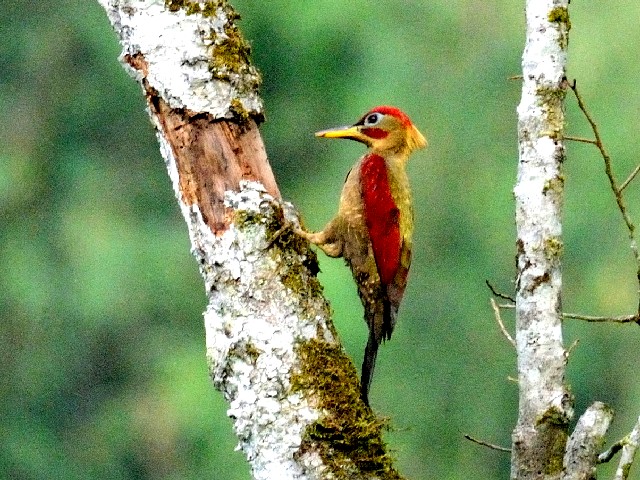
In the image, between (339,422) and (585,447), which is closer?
(585,447)

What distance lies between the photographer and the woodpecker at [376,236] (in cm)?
380

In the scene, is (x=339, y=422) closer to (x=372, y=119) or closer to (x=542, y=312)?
(x=542, y=312)

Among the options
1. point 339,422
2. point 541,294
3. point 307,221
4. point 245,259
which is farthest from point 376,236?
point 307,221

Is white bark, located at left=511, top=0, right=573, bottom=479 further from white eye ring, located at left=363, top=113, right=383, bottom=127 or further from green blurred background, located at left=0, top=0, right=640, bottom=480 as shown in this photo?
green blurred background, located at left=0, top=0, right=640, bottom=480

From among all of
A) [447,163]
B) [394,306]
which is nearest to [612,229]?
[447,163]

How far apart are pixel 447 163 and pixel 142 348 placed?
285cm

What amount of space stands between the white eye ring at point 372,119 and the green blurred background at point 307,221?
15.3ft

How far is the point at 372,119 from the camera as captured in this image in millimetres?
4141

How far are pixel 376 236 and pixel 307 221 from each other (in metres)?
5.01

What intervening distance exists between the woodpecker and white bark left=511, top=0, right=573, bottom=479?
3.29 ft

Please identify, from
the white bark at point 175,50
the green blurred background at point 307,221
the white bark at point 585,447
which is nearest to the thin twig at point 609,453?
the white bark at point 585,447

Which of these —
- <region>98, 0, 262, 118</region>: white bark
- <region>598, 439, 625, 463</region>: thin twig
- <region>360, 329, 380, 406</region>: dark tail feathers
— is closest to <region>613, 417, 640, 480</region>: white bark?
<region>598, 439, 625, 463</region>: thin twig

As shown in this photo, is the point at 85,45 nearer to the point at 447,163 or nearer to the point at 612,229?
the point at 447,163

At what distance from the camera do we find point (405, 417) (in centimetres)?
892
